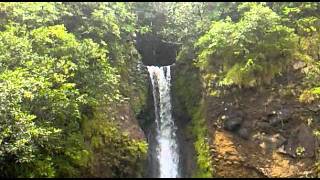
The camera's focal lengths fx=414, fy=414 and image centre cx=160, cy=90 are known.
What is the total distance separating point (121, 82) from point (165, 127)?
305 cm

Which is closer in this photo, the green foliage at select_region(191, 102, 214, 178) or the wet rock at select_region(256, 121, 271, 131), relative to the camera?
the wet rock at select_region(256, 121, 271, 131)

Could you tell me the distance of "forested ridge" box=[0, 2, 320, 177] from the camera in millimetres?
13031

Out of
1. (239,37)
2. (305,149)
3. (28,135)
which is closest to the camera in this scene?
(28,135)

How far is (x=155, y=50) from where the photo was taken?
24938mm

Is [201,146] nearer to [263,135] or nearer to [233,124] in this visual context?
[233,124]

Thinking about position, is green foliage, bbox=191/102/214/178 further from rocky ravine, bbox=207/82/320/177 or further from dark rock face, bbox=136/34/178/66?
dark rock face, bbox=136/34/178/66

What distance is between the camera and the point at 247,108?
1727 centimetres

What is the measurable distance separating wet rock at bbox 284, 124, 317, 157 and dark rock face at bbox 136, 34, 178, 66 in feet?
34.1

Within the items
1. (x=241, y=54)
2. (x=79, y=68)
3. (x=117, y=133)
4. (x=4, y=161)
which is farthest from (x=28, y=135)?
(x=241, y=54)

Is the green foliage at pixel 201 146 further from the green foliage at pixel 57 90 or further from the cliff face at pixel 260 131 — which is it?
the green foliage at pixel 57 90

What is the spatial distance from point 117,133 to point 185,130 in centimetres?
407

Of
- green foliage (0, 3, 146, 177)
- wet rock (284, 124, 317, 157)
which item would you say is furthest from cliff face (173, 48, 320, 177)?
green foliage (0, 3, 146, 177)

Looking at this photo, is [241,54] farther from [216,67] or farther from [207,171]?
[207,171]

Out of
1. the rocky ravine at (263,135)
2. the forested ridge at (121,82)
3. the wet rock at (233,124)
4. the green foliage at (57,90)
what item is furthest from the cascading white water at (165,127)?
the wet rock at (233,124)
